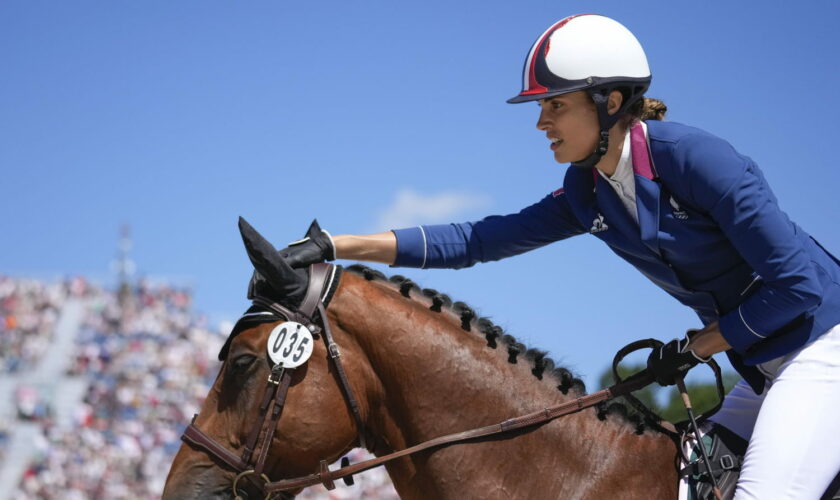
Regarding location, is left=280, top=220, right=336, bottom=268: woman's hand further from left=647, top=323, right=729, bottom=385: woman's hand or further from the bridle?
left=647, top=323, right=729, bottom=385: woman's hand

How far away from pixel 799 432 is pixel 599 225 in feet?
3.62

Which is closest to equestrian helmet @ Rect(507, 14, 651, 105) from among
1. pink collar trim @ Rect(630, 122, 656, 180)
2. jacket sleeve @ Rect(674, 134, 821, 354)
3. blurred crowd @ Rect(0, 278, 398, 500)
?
pink collar trim @ Rect(630, 122, 656, 180)

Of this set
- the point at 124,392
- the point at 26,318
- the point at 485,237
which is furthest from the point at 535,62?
the point at 26,318

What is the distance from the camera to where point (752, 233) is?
311 cm

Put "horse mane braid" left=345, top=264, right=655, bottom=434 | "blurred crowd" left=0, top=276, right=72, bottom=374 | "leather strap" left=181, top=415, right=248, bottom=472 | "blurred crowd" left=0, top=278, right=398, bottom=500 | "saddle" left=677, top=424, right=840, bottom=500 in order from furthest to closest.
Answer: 1. "blurred crowd" left=0, top=276, right=72, bottom=374
2. "blurred crowd" left=0, top=278, right=398, bottom=500
3. "horse mane braid" left=345, top=264, right=655, bottom=434
4. "leather strap" left=181, top=415, right=248, bottom=472
5. "saddle" left=677, top=424, right=840, bottom=500

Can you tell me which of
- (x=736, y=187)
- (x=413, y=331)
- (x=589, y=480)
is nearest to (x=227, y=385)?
(x=413, y=331)

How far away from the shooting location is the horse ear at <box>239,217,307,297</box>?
11.5 feet

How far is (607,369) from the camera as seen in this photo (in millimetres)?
69312

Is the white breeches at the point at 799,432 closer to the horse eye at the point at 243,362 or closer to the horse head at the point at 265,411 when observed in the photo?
the horse head at the point at 265,411

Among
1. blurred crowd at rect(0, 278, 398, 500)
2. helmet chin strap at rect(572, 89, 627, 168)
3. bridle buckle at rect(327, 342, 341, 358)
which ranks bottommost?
bridle buckle at rect(327, 342, 341, 358)

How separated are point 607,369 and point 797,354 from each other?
67918 mm

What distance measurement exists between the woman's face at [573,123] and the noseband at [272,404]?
1111 mm

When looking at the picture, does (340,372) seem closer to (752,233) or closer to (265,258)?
(265,258)

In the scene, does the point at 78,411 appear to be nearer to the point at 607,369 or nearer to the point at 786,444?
the point at 786,444
